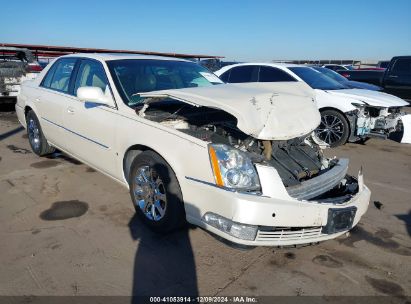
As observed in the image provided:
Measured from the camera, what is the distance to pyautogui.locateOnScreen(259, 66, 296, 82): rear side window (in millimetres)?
7262

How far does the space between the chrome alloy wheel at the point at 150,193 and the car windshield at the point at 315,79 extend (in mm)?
5074

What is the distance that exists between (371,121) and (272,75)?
225 cm

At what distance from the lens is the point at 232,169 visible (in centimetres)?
250

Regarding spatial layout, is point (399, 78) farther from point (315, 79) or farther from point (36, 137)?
point (36, 137)

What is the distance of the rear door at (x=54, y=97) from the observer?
4.34m

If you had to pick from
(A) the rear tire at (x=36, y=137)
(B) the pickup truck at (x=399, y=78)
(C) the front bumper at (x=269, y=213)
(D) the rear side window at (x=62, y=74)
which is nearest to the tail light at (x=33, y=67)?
(A) the rear tire at (x=36, y=137)

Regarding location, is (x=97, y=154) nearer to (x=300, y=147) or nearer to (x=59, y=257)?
(x=59, y=257)

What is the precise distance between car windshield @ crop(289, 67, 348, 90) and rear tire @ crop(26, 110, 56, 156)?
201 inches

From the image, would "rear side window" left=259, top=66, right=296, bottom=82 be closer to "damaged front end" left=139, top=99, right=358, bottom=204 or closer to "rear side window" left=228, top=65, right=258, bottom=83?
"rear side window" left=228, top=65, right=258, bottom=83

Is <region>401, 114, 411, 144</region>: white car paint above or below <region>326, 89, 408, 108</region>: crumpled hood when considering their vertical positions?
below

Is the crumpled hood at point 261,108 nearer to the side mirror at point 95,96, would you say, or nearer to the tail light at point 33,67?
the side mirror at point 95,96

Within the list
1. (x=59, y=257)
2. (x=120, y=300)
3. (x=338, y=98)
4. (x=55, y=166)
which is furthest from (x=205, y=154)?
(x=338, y=98)

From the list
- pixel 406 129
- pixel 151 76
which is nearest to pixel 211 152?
pixel 151 76

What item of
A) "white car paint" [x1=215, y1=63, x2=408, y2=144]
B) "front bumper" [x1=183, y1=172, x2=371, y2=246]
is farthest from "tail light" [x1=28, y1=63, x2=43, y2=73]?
"front bumper" [x1=183, y1=172, x2=371, y2=246]
